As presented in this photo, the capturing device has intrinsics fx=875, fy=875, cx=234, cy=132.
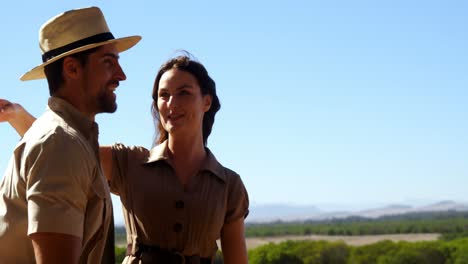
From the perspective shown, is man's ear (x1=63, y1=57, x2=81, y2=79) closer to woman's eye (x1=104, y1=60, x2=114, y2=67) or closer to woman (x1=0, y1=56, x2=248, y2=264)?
woman's eye (x1=104, y1=60, x2=114, y2=67)

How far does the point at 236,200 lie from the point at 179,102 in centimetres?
49

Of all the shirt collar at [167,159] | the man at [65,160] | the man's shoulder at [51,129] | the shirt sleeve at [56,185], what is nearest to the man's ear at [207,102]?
the shirt collar at [167,159]

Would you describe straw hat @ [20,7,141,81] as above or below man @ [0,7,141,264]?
above

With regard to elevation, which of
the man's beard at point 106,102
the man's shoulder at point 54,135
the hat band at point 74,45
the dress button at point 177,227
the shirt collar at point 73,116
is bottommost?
the dress button at point 177,227

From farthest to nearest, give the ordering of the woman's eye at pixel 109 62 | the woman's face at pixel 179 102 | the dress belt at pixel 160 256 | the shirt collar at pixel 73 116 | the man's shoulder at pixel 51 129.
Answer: the woman's face at pixel 179 102 < the dress belt at pixel 160 256 < the woman's eye at pixel 109 62 < the shirt collar at pixel 73 116 < the man's shoulder at pixel 51 129

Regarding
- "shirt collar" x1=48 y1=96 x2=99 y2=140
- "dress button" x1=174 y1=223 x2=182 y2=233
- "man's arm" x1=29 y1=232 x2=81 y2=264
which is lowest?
"man's arm" x1=29 y1=232 x2=81 y2=264

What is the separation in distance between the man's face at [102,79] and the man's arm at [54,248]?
47 cm

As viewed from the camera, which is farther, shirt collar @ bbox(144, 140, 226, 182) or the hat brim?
shirt collar @ bbox(144, 140, 226, 182)

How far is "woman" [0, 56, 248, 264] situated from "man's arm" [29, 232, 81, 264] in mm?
1188

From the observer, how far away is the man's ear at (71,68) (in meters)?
2.70

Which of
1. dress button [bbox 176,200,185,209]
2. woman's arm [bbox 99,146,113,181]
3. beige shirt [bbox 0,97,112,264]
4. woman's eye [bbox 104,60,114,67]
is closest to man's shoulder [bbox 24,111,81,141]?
beige shirt [bbox 0,97,112,264]

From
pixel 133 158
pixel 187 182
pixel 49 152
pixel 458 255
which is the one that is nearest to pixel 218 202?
pixel 187 182

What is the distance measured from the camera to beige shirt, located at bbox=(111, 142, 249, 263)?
11.9ft

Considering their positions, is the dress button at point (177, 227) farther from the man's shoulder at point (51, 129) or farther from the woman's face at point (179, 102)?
the man's shoulder at point (51, 129)
